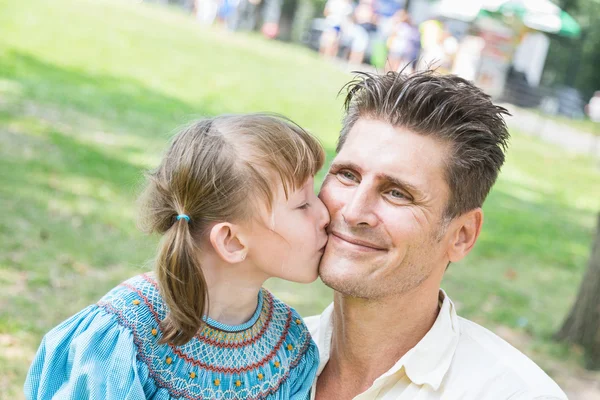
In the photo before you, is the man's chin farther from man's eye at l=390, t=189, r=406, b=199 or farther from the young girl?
man's eye at l=390, t=189, r=406, b=199

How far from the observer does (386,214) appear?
273 cm

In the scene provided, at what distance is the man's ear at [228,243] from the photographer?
2629mm

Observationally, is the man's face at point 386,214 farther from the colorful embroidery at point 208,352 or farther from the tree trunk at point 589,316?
the tree trunk at point 589,316

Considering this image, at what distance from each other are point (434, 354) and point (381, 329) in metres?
0.26

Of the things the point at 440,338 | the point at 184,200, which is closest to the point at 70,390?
the point at 184,200

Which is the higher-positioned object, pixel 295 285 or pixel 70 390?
pixel 70 390

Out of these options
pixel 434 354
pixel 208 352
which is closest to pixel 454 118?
pixel 434 354

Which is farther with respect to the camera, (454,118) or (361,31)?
(361,31)

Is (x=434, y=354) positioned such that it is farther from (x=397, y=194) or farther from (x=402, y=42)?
(x=402, y=42)

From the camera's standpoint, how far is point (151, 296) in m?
2.57

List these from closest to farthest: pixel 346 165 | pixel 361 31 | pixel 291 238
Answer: pixel 291 238 < pixel 346 165 < pixel 361 31

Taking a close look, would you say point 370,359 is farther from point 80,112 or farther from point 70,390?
point 80,112

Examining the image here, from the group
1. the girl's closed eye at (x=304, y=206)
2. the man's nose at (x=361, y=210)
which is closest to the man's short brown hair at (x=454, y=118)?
the man's nose at (x=361, y=210)

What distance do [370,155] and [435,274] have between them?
1.73ft
